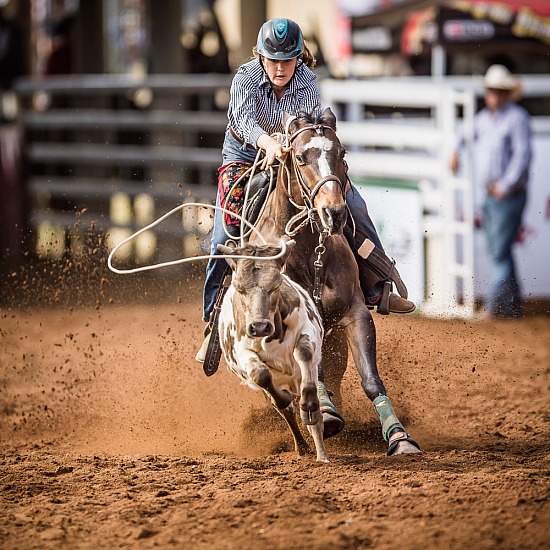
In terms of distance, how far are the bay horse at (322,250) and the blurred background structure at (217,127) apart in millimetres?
3528

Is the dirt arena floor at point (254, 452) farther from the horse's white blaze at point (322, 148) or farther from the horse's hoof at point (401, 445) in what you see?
the horse's white blaze at point (322, 148)

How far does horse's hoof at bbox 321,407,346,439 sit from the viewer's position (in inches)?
228

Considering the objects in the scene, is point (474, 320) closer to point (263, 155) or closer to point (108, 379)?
point (108, 379)

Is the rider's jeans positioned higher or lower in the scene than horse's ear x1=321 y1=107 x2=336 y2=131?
lower

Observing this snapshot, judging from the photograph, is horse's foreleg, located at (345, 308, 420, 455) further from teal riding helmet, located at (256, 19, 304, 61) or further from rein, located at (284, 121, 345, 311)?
A: teal riding helmet, located at (256, 19, 304, 61)

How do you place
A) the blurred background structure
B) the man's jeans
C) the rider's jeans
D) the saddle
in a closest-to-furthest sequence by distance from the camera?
the saddle → the rider's jeans → the man's jeans → the blurred background structure

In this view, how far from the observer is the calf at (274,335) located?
5242 mm

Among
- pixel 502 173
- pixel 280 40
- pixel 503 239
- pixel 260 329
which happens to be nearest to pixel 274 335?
pixel 260 329

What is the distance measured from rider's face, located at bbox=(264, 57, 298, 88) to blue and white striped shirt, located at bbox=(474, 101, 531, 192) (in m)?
4.99

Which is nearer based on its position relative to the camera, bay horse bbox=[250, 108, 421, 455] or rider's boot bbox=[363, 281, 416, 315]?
bay horse bbox=[250, 108, 421, 455]

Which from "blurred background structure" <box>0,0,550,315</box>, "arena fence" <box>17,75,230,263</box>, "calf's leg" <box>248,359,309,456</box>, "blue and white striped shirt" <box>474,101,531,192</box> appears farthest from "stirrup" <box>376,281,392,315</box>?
"arena fence" <box>17,75,230,263</box>

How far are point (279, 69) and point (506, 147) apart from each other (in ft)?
17.1

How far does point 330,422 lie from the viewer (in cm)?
579

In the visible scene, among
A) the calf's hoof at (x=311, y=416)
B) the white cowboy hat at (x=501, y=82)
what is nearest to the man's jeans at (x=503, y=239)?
the white cowboy hat at (x=501, y=82)
